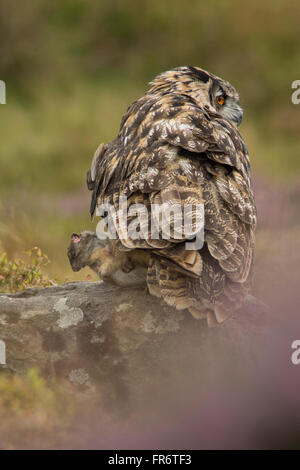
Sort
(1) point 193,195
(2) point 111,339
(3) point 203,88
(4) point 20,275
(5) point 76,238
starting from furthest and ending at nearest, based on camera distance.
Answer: (4) point 20,275, (3) point 203,88, (5) point 76,238, (2) point 111,339, (1) point 193,195

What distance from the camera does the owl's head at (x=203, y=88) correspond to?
4273 millimetres

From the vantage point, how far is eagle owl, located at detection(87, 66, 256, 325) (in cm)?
326

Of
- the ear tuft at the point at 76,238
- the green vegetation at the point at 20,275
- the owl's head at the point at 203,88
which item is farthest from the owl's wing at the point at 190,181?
the green vegetation at the point at 20,275

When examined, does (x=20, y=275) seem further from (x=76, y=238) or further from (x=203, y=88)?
(x=203, y=88)

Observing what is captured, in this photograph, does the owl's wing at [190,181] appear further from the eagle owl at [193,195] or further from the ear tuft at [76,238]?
the ear tuft at [76,238]

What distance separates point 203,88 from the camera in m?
4.34

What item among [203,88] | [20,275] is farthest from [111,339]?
[203,88]

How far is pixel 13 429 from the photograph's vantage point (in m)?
2.70

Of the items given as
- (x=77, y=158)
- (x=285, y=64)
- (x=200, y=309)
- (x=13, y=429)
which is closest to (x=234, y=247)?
(x=200, y=309)

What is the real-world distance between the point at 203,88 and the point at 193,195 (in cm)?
130

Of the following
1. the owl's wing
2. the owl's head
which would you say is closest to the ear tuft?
the owl's wing

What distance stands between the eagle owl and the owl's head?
329 millimetres

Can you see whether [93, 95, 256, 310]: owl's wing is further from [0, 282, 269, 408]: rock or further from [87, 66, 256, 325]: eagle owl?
[0, 282, 269, 408]: rock
